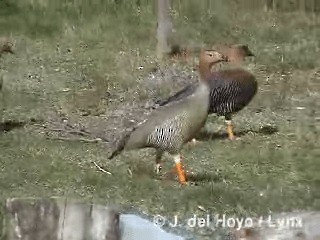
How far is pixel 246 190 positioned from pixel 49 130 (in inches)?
18.0

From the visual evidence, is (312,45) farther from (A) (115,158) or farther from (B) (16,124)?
(B) (16,124)

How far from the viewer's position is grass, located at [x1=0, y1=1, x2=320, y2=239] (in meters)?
1.93

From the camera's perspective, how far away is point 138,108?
1.97 metres

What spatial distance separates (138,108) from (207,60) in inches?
7.3

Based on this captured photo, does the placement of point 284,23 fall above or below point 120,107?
above

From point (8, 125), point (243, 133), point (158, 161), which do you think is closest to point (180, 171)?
point (158, 161)

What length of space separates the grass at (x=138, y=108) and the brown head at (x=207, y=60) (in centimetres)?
3

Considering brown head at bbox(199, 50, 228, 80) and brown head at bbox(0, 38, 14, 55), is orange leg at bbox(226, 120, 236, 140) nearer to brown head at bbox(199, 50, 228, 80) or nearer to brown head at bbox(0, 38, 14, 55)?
brown head at bbox(199, 50, 228, 80)

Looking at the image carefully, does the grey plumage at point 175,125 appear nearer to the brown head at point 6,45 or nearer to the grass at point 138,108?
the grass at point 138,108

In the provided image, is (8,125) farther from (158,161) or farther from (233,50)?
(233,50)

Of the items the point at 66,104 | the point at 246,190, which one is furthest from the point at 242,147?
the point at 66,104

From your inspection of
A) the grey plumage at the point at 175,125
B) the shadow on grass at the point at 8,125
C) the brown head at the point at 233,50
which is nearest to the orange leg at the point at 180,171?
the grey plumage at the point at 175,125

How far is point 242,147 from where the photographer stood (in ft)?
6.41

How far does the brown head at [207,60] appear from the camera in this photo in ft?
6.44
